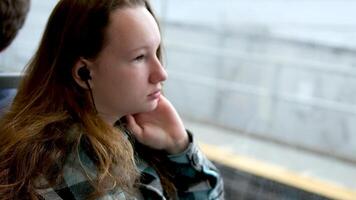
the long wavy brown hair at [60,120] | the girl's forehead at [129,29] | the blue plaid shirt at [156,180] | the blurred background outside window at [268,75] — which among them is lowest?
the blurred background outside window at [268,75]

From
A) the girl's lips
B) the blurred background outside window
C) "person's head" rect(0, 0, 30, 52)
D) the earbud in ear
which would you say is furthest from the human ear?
the blurred background outside window

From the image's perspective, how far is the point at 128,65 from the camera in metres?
0.84

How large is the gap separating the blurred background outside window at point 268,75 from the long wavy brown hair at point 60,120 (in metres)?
1.10

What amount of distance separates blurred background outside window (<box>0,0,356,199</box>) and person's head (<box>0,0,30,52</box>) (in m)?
0.79

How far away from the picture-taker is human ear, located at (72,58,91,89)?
33.0 inches

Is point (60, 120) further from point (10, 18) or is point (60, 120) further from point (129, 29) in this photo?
point (10, 18)

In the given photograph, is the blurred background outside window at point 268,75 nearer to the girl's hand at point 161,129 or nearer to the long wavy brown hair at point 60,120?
the girl's hand at point 161,129

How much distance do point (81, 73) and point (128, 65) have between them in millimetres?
82

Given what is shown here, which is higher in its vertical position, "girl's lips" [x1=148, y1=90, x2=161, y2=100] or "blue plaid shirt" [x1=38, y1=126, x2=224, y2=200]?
"girl's lips" [x1=148, y1=90, x2=161, y2=100]

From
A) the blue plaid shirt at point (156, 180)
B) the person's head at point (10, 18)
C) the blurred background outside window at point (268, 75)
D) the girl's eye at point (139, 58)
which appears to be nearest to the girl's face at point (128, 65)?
the girl's eye at point (139, 58)

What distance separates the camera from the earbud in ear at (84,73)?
84 centimetres

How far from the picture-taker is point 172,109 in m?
1.08

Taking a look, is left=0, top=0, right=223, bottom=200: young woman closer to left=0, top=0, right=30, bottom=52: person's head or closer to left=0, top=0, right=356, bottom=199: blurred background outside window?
left=0, top=0, right=30, bottom=52: person's head

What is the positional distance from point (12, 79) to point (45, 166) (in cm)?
42
